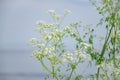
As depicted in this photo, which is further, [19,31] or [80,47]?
[19,31]

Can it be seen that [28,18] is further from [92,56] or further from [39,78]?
[92,56]

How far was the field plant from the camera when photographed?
252 centimetres

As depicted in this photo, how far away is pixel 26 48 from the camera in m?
4.79

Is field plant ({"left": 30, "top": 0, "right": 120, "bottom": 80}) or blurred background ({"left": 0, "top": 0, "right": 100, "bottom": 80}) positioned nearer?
field plant ({"left": 30, "top": 0, "right": 120, "bottom": 80})

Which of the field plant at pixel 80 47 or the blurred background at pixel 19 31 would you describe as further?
the blurred background at pixel 19 31

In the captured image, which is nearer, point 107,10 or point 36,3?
point 107,10

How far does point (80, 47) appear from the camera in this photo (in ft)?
8.48

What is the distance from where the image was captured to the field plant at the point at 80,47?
8.27 ft

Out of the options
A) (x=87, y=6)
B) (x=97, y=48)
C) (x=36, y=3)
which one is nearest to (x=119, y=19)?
(x=97, y=48)

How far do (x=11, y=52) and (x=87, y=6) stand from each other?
6.71 ft

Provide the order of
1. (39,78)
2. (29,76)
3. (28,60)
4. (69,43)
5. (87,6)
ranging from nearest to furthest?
1. (69,43)
2. (87,6)
3. (39,78)
4. (29,76)
5. (28,60)

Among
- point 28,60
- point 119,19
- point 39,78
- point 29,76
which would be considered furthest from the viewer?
point 28,60

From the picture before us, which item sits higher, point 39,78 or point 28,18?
point 28,18

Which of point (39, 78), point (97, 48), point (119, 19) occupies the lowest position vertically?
point (39, 78)
